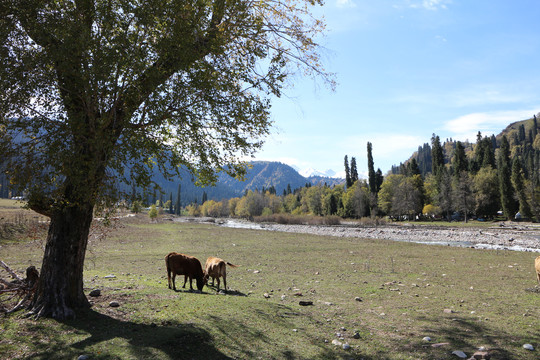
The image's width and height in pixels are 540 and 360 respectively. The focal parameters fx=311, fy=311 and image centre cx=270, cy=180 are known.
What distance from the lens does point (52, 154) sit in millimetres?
6965

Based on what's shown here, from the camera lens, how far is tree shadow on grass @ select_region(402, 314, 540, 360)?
665 cm

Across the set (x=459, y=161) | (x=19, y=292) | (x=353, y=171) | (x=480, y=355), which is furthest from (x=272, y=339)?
(x=353, y=171)

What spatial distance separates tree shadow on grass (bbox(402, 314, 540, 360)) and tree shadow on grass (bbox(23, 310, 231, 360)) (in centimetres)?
458

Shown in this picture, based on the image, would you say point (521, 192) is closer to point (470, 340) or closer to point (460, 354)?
point (470, 340)

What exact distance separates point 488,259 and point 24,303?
1045 inches

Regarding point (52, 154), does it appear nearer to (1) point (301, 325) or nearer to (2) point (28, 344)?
(2) point (28, 344)

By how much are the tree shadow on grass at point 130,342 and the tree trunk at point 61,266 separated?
571mm

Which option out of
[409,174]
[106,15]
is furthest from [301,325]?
[409,174]

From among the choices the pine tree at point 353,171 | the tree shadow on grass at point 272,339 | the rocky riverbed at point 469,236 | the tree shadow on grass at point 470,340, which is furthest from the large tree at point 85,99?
the pine tree at point 353,171

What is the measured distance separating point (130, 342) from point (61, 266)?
298cm

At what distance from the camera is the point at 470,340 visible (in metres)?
7.36

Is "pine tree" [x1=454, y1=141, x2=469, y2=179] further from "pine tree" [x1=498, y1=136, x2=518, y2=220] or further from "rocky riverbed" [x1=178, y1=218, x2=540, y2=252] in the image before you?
"rocky riverbed" [x1=178, y1=218, x2=540, y2=252]

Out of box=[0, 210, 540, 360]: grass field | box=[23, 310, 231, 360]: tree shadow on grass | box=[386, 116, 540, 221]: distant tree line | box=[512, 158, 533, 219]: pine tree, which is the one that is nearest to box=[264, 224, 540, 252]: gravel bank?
box=[512, 158, 533, 219]: pine tree

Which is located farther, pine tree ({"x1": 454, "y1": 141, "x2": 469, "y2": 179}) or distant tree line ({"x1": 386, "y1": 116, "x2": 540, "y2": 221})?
pine tree ({"x1": 454, "y1": 141, "x2": 469, "y2": 179})
